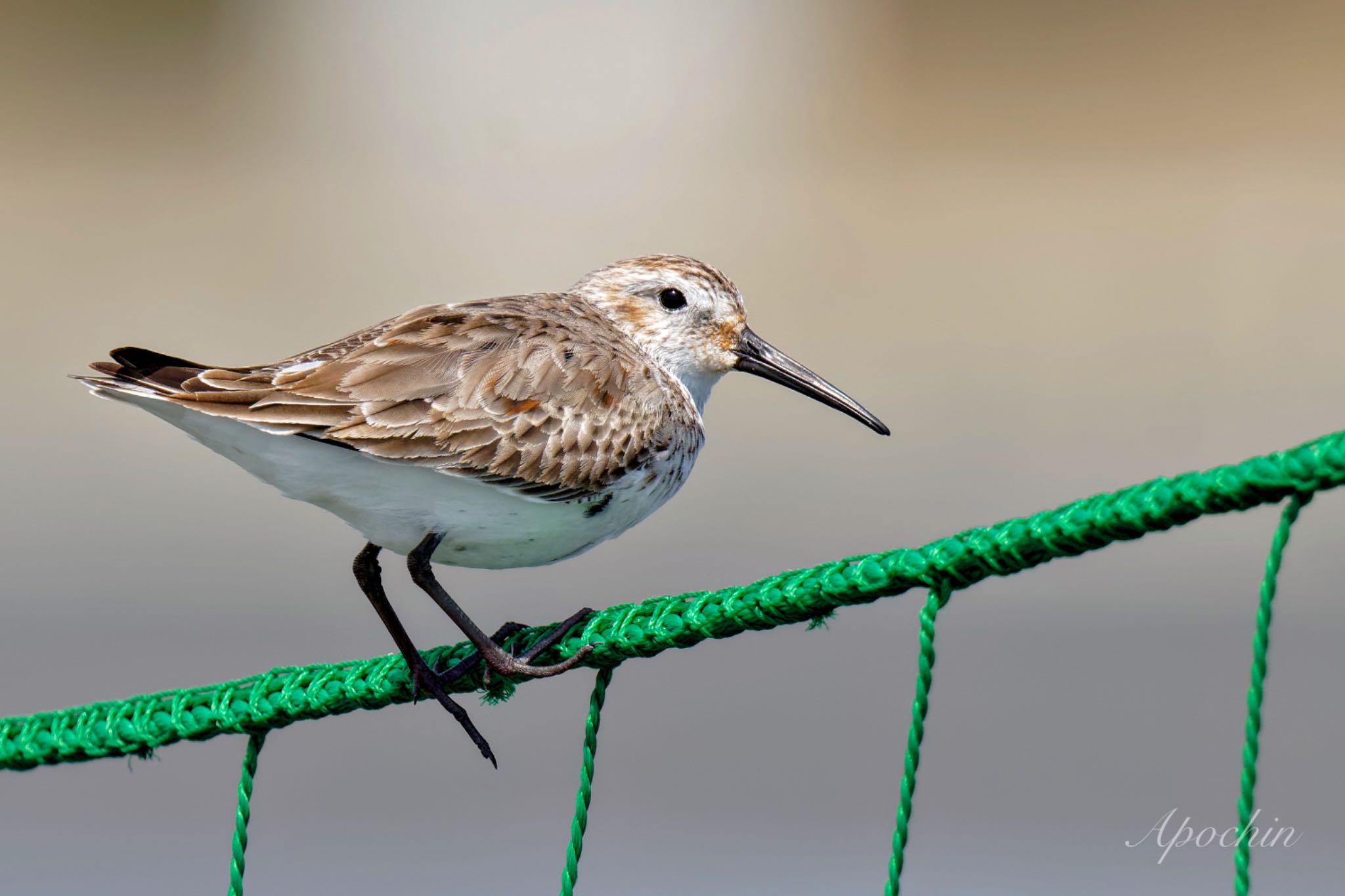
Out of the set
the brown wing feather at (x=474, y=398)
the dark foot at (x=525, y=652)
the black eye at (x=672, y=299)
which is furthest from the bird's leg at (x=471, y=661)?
the black eye at (x=672, y=299)

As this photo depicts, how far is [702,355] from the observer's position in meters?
5.91

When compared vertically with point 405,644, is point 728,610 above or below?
below

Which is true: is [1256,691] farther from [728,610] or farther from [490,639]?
[490,639]

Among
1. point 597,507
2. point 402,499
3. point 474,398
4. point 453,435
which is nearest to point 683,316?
point 597,507

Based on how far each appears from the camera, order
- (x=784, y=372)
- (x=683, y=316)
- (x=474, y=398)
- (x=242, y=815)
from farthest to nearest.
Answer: (x=784, y=372)
(x=683, y=316)
(x=474, y=398)
(x=242, y=815)

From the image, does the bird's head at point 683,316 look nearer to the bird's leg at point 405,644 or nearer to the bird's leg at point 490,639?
the bird's leg at point 405,644

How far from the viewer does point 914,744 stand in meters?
3.07

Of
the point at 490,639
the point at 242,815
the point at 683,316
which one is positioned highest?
the point at 683,316

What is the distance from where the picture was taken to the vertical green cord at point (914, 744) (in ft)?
9.93

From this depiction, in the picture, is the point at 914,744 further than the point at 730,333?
No

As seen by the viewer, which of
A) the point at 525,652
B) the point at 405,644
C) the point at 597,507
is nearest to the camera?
the point at 525,652

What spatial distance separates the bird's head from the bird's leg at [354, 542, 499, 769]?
4.45 feet

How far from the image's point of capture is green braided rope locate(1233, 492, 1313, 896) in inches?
103

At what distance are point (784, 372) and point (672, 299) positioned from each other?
20.2 inches
